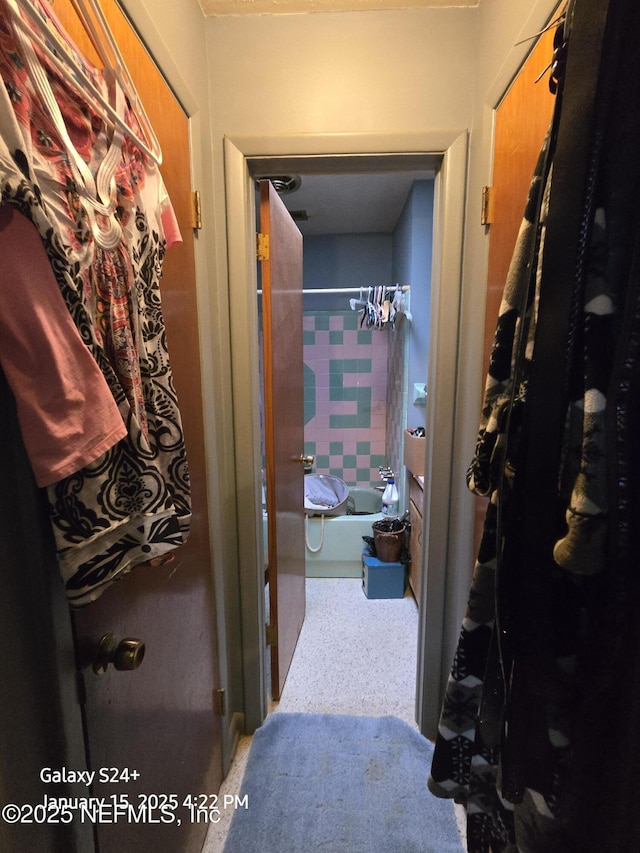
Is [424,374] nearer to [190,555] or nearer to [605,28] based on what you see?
[190,555]

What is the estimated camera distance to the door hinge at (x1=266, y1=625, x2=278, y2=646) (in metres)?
1.67

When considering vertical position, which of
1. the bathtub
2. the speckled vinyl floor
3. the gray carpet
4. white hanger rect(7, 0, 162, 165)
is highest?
white hanger rect(7, 0, 162, 165)

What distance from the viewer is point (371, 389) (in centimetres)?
359

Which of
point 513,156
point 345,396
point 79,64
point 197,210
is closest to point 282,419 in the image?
point 197,210

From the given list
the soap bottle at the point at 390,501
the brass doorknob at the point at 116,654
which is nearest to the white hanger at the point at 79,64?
the brass doorknob at the point at 116,654

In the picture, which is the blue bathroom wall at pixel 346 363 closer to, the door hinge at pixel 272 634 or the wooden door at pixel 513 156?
the door hinge at pixel 272 634

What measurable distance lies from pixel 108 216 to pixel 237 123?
3.03ft

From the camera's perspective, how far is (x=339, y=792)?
53.2 inches

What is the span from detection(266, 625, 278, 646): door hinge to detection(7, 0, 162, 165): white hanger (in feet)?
5.34

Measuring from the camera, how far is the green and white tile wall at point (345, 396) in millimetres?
3549

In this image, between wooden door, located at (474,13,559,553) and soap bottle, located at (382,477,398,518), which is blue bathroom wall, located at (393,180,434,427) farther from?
wooden door, located at (474,13,559,553)

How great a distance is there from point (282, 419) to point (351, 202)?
2008 millimetres

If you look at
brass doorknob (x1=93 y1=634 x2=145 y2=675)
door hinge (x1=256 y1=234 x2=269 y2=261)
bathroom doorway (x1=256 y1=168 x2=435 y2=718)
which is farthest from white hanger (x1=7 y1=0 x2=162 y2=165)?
bathroom doorway (x1=256 y1=168 x2=435 y2=718)

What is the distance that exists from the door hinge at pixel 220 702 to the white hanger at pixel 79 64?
151cm
